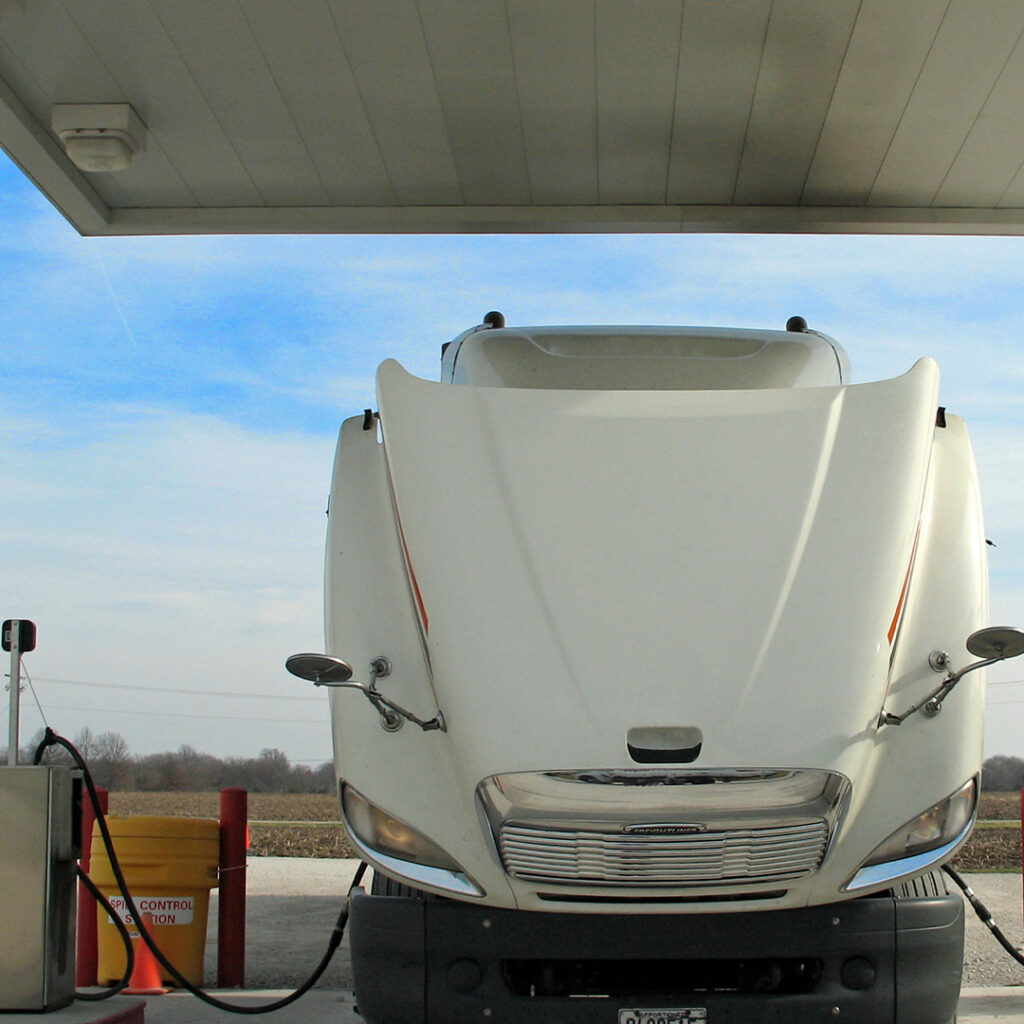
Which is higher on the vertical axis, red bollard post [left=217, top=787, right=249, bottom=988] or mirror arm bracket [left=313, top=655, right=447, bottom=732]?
mirror arm bracket [left=313, top=655, right=447, bottom=732]

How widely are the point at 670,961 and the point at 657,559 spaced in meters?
1.23

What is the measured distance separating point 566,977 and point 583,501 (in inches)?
58.5

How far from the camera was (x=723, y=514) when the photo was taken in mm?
4023

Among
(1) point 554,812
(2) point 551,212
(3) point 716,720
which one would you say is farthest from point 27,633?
(2) point 551,212

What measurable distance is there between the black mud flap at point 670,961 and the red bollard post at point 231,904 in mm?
2792

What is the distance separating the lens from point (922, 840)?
3.74 metres

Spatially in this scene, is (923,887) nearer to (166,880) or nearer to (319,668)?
(319,668)

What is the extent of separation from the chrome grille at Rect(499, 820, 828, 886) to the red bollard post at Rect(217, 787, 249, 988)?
3.16m

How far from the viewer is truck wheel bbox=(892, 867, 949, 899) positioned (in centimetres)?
384

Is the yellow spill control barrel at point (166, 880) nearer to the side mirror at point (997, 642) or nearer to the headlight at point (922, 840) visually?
the headlight at point (922, 840)

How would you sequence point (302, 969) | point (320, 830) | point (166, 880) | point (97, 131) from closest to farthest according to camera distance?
point (166, 880), point (302, 969), point (97, 131), point (320, 830)

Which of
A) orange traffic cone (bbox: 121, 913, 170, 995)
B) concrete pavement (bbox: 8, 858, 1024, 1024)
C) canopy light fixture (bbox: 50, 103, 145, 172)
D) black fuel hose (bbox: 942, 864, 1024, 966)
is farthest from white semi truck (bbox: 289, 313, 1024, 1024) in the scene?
canopy light fixture (bbox: 50, 103, 145, 172)

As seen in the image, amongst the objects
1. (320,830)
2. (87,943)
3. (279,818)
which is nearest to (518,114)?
(87,943)

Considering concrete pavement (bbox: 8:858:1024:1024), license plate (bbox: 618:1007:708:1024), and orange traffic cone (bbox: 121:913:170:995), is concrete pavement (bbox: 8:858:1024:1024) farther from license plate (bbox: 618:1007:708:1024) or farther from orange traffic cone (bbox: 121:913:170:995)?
license plate (bbox: 618:1007:708:1024)
